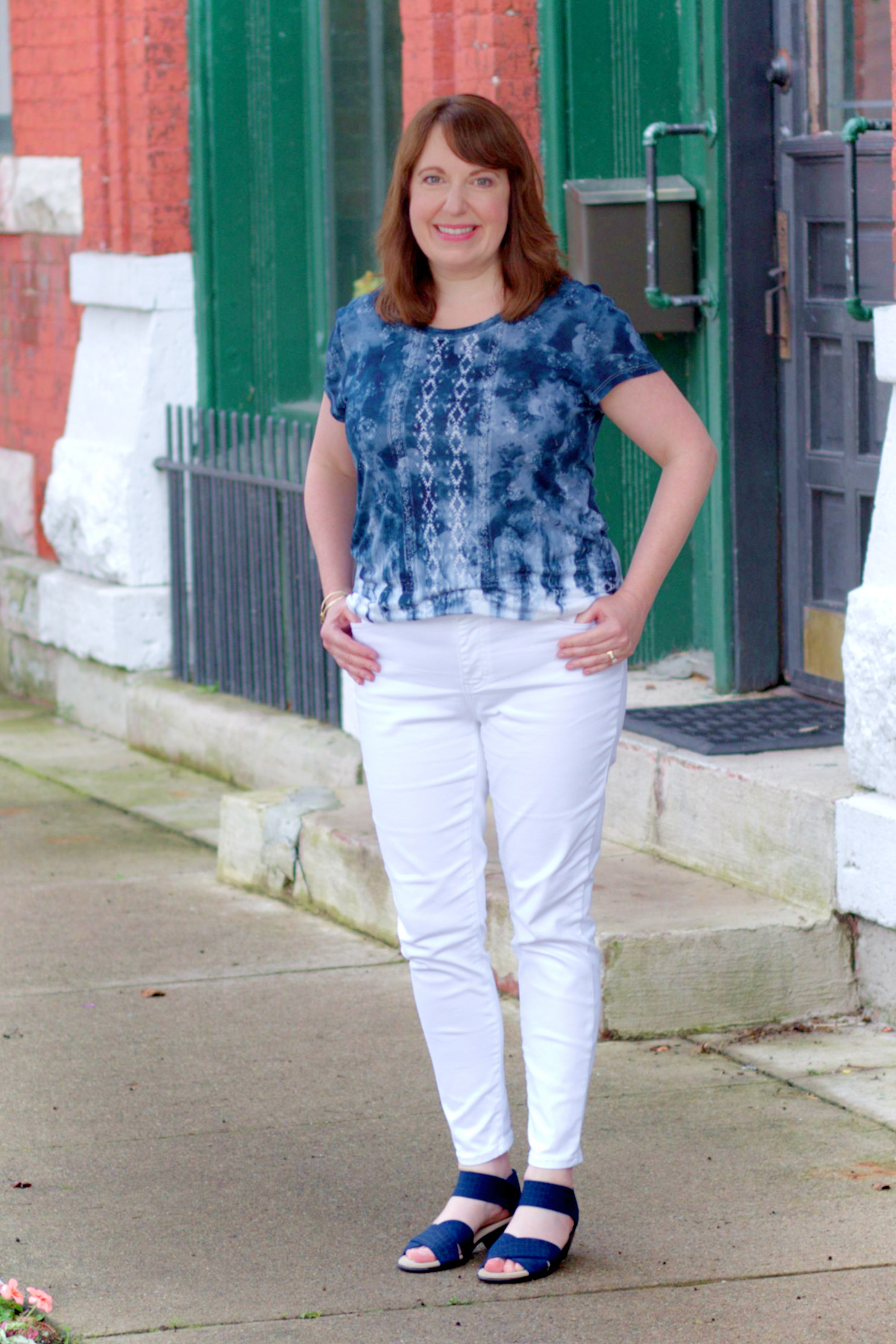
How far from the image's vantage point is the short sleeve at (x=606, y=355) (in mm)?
3262

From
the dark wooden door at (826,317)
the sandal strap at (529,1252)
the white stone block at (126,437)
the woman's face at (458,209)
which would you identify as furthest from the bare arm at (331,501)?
the white stone block at (126,437)

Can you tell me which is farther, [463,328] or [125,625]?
[125,625]

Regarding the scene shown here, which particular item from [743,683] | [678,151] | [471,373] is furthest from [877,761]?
[678,151]

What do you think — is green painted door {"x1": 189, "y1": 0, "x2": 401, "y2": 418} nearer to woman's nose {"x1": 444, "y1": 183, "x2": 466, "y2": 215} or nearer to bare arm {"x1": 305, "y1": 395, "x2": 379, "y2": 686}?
bare arm {"x1": 305, "y1": 395, "x2": 379, "y2": 686}

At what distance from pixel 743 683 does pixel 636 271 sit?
3.91 ft

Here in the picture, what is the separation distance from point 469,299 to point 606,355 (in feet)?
0.80

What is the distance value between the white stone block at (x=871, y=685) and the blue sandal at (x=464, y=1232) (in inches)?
57.3

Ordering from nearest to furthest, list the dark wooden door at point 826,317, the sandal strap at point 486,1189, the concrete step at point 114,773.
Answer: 1. the sandal strap at point 486,1189
2. the dark wooden door at point 826,317
3. the concrete step at point 114,773

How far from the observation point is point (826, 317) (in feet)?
18.4

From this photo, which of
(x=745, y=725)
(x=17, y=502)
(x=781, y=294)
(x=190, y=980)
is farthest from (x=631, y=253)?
(x=17, y=502)

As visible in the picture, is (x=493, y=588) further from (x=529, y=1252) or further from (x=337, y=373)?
(x=529, y=1252)

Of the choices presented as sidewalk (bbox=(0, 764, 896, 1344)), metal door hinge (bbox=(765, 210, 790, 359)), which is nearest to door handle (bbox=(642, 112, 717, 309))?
metal door hinge (bbox=(765, 210, 790, 359))

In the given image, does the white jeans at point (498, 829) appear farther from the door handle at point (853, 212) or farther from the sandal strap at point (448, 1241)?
the door handle at point (853, 212)

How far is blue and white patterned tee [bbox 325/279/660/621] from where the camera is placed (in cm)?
325
